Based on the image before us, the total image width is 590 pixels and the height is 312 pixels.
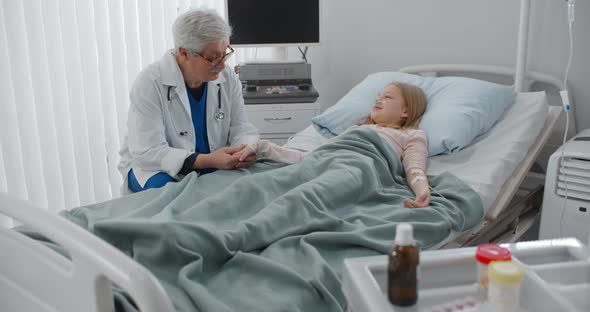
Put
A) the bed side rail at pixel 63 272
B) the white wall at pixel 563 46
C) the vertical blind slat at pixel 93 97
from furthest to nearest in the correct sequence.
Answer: the vertical blind slat at pixel 93 97 → the white wall at pixel 563 46 → the bed side rail at pixel 63 272

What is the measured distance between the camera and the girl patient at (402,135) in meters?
1.98

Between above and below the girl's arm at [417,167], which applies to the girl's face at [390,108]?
above

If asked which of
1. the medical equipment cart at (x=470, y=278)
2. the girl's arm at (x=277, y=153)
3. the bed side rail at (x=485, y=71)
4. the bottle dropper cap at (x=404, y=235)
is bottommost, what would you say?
the girl's arm at (x=277, y=153)

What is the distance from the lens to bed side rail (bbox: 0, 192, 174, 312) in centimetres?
88

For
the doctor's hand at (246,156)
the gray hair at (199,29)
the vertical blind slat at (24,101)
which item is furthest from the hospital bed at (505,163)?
the vertical blind slat at (24,101)

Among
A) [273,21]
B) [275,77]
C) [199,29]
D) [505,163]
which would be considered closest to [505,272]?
[505,163]

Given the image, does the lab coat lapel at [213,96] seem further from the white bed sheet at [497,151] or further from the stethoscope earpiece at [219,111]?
the white bed sheet at [497,151]

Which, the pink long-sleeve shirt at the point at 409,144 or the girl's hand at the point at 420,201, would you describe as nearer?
the girl's hand at the point at 420,201

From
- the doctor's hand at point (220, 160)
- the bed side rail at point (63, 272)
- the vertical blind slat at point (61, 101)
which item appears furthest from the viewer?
the vertical blind slat at point (61, 101)

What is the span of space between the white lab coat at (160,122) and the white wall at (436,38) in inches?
51.1

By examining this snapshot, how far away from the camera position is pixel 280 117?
2.88 meters

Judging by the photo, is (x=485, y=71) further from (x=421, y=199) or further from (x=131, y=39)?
(x=131, y=39)

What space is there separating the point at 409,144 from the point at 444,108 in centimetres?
30

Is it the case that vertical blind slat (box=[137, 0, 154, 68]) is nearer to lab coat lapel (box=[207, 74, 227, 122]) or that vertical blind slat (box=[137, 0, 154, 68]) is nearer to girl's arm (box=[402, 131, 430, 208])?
lab coat lapel (box=[207, 74, 227, 122])
